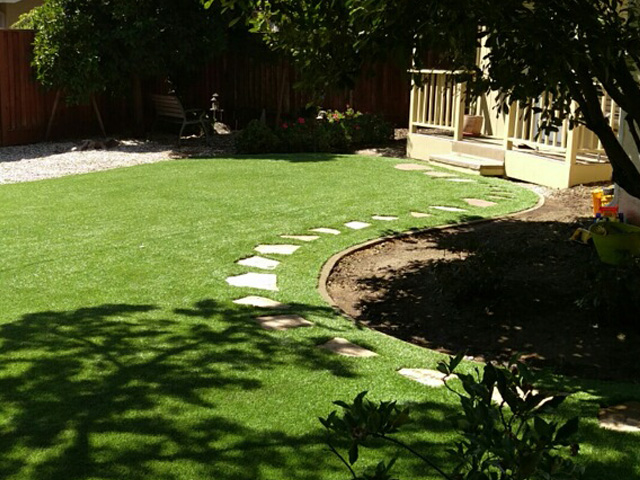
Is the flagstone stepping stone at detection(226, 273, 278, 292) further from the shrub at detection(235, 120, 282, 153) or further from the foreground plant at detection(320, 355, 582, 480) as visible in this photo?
the shrub at detection(235, 120, 282, 153)

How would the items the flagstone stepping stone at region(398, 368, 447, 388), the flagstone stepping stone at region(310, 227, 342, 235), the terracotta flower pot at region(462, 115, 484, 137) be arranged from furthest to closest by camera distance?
the terracotta flower pot at region(462, 115, 484, 137), the flagstone stepping stone at region(310, 227, 342, 235), the flagstone stepping stone at region(398, 368, 447, 388)

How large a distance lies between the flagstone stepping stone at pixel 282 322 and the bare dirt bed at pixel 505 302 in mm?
647

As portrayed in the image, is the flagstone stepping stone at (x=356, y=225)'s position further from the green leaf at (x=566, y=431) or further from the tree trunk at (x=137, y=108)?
the tree trunk at (x=137, y=108)

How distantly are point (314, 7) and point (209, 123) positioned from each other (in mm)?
13759

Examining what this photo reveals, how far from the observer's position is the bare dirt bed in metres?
6.04

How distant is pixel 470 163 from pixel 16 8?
16.7 metres

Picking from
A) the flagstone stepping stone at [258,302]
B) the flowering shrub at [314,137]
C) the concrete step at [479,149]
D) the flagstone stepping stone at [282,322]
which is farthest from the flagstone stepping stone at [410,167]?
the flagstone stepping stone at [282,322]

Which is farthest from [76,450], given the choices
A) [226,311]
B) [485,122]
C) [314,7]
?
[485,122]

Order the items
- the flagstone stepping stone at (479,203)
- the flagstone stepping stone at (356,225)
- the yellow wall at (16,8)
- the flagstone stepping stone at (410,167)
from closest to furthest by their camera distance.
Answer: the flagstone stepping stone at (356,225), the flagstone stepping stone at (479,203), the flagstone stepping stone at (410,167), the yellow wall at (16,8)

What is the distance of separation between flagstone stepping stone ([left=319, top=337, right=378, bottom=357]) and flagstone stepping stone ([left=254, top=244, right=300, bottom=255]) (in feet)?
8.48

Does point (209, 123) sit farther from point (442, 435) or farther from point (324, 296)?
point (442, 435)

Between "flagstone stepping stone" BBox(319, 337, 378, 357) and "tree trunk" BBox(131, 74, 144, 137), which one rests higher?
"tree trunk" BBox(131, 74, 144, 137)

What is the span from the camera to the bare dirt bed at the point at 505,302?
19.8 ft

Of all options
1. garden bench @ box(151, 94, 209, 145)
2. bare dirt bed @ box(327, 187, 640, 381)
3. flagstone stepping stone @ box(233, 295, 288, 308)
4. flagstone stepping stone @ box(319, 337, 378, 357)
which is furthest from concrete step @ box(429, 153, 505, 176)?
flagstone stepping stone @ box(319, 337, 378, 357)
